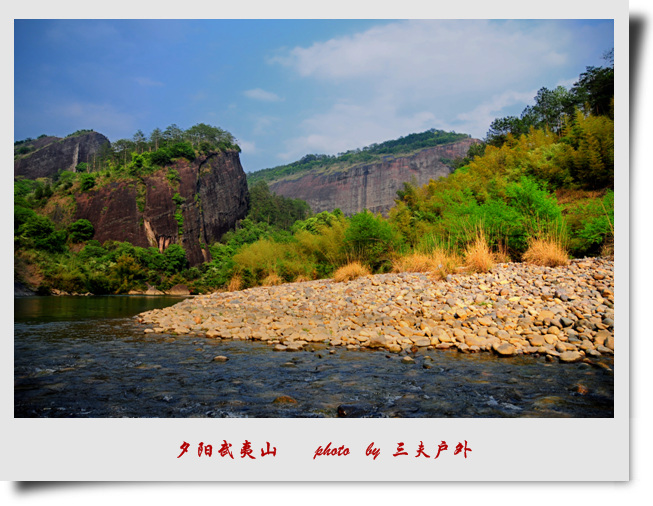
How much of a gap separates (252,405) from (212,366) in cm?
132

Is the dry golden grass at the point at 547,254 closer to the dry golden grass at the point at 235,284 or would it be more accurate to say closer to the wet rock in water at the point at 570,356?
the wet rock in water at the point at 570,356

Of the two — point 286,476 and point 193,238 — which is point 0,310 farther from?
point 193,238

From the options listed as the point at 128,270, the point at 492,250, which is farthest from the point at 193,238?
the point at 492,250

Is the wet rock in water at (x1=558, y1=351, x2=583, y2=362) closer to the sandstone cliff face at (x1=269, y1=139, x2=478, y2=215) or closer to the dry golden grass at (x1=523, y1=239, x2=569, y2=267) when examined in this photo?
the dry golden grass at (x1=523, y1=239, x2=569, y2=267)

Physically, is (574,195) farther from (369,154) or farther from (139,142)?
(369,154)

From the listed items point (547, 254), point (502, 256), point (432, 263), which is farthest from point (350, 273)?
point (547, 254)

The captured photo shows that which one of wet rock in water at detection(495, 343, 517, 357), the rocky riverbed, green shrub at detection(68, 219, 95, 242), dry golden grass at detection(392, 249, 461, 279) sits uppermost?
green shrub at detection(68, 219, 95, 242)

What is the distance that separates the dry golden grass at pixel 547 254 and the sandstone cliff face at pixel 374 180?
51736mm

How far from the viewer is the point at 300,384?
10.7 feet

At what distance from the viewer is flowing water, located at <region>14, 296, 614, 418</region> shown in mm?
2609

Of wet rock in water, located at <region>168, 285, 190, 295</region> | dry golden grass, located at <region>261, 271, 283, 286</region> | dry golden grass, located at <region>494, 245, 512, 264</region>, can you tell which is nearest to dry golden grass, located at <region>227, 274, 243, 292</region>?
dry golden grass, located at <region>261, 271, 283, 286</region>

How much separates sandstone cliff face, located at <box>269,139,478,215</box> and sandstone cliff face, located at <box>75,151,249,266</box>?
58.6 feet
